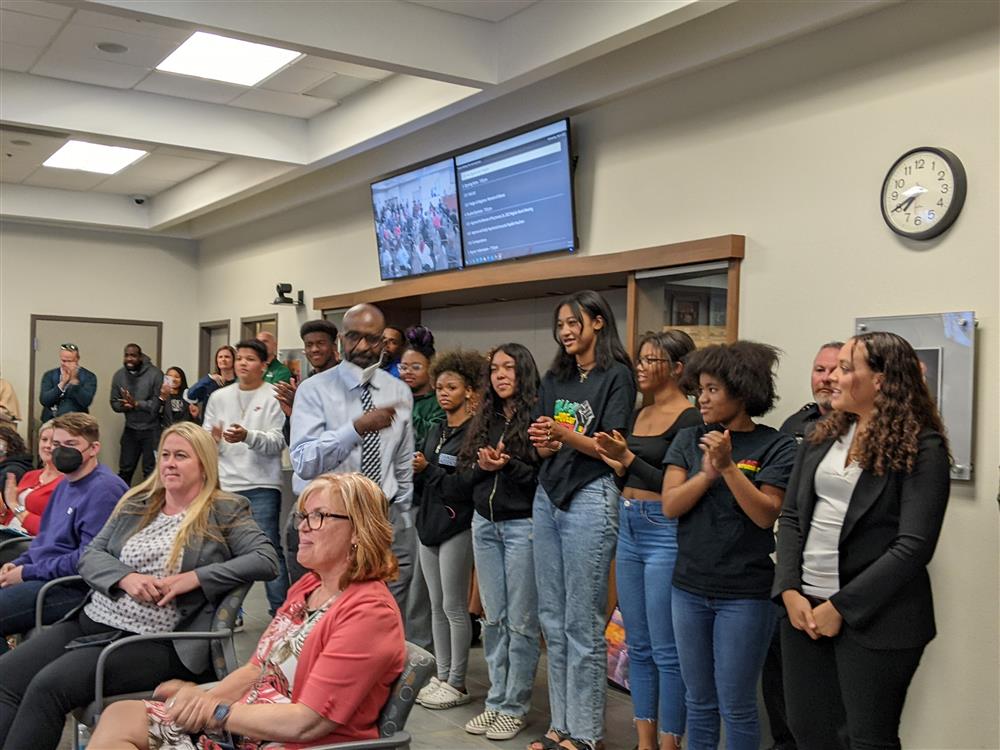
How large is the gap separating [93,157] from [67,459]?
18.6ft

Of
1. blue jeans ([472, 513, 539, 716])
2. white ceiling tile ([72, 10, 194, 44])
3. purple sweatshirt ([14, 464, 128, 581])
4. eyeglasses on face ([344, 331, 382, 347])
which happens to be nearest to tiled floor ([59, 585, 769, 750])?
blue jeans ([472, 513, 539, 716])

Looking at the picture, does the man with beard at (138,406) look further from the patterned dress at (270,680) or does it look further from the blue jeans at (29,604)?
the patterned dress at (270,680)

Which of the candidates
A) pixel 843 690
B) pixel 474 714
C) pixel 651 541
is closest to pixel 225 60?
pixel 474 714

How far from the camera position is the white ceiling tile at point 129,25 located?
17.6 feet

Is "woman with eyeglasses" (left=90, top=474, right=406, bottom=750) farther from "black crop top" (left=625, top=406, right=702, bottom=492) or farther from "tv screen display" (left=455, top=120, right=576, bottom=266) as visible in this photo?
Result: "tv screen display" (left=455, top=120, right=576, bottom=266)

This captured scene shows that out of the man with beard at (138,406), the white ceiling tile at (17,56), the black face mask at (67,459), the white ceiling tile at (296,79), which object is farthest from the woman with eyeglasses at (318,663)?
the man with beard at (138,406)

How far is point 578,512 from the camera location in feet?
11.6

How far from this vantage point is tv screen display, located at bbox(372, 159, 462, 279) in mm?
6332

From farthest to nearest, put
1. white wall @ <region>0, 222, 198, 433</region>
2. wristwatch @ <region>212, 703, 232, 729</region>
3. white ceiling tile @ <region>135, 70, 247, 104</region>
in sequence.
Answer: white wall @ <region>0, 222, 198, 433</region> < white ceiling tile @ <region>135, 70, 247, 104</region> < wristwatch @ <region>212, 703, 232, 729</region>

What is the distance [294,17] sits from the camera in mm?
4789

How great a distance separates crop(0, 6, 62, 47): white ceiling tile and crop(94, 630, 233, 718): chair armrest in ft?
12.8

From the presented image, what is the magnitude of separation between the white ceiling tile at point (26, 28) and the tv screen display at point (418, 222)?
228 centimetres

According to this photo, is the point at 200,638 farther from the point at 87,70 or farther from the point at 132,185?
the point at 132,185

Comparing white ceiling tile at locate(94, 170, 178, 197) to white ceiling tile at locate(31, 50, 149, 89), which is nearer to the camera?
white ceiling tile at locate(31, 50, 149, 89)
